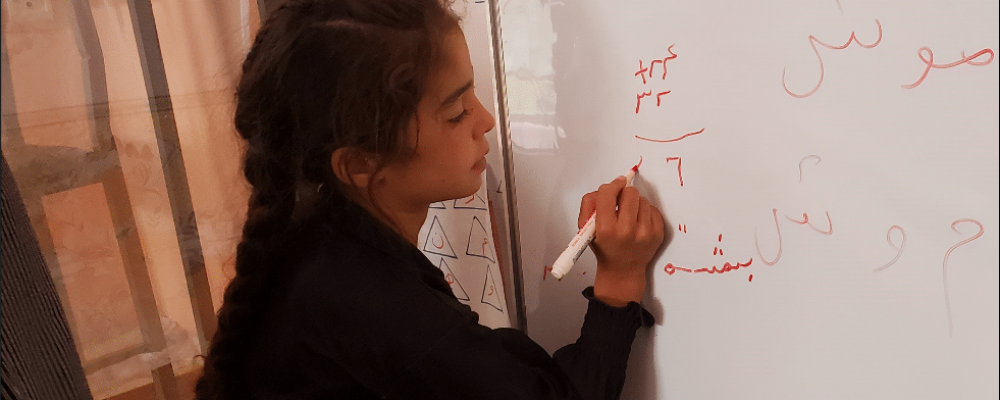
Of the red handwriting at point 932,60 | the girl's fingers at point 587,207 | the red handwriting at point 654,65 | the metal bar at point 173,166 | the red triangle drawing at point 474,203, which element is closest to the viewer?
the red handwriting at point 932,60

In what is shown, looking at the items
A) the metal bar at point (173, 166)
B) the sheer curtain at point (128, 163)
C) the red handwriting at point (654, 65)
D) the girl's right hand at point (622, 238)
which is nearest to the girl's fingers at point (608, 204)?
the girl's right hand at point (622, 238)

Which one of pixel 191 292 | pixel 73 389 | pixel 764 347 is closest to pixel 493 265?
pixel 764 347

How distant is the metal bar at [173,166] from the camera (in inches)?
37.2

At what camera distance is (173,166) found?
1013 millimetres

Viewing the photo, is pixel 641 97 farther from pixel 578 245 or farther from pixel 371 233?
pixel 371 233

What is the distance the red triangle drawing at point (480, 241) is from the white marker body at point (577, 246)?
8.3 inches

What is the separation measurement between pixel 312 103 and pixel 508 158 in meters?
0.27

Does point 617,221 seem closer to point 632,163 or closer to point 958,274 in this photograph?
point 632,163

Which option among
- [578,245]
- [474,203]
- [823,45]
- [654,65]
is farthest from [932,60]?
[474,203]

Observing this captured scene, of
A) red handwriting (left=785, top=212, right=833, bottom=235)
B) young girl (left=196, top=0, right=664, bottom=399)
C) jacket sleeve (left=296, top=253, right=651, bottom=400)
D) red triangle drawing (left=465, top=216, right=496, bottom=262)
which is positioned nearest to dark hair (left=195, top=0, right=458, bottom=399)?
young girl (left=196, top=0, right=664, bottom=399)

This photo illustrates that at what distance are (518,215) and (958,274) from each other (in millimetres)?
470

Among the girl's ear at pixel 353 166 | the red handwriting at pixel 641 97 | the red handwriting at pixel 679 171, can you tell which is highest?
the red handwriting at pixel 641 97

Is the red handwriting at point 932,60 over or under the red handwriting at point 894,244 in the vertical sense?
over

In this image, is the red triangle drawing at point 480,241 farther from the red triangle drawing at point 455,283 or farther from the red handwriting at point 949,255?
the red handwriting at point 949,255
